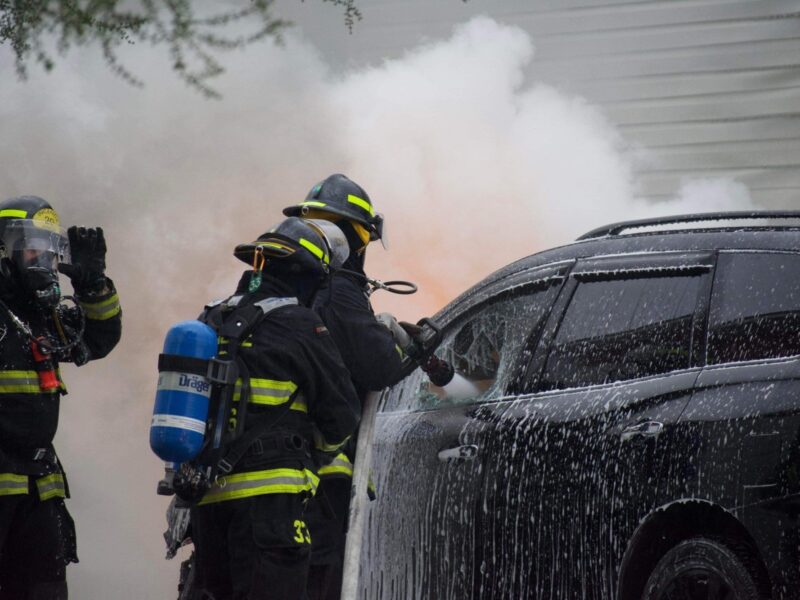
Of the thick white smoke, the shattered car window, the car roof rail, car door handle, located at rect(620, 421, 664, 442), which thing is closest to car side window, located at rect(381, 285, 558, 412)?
the shattered car window

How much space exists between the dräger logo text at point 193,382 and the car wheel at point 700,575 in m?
1.44

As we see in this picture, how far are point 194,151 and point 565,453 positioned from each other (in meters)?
7.11

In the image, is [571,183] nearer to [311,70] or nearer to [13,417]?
[311,70]

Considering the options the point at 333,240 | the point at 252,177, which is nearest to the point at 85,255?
the point at 333,240

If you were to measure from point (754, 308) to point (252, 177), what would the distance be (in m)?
7.02

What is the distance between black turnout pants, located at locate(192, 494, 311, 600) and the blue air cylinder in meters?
0.27

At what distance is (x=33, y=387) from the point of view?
498 centimetres

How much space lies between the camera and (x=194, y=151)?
11.0 m

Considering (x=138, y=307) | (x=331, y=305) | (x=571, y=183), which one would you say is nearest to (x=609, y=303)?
(x=331, y=305)

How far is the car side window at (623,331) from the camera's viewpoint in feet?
14.4

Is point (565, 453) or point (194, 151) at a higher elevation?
point (194, 151)

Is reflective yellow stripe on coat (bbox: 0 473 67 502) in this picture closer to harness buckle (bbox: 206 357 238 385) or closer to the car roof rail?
harness buckle (bbox: 206 357 238 385)

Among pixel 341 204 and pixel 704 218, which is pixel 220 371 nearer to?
pixel 341 204

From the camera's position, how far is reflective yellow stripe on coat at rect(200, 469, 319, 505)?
13.7ft
